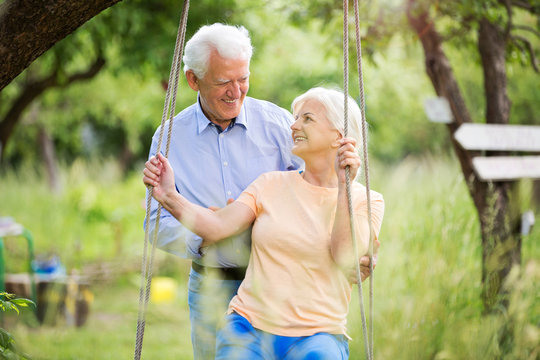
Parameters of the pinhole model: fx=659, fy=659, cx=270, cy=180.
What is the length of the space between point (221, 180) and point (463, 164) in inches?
94.6

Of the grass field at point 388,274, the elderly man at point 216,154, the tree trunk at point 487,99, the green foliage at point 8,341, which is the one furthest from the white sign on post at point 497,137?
the green foliage at point 8,341

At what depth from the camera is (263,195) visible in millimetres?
2451

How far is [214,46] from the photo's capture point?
2650 millimetres

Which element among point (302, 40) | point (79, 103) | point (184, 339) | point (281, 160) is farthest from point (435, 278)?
point (79, 103)

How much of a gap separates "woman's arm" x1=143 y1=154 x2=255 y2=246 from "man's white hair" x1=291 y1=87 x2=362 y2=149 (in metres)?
0.45

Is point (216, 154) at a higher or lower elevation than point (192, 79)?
lower

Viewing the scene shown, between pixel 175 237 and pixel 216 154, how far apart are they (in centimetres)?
39

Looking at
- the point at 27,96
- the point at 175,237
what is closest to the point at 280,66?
the point at 27,96

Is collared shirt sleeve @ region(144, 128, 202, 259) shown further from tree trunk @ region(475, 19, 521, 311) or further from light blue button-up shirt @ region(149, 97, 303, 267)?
tree trunk @ region(475, 19, 521, 311)

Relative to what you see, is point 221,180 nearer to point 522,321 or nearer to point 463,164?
point 522,321


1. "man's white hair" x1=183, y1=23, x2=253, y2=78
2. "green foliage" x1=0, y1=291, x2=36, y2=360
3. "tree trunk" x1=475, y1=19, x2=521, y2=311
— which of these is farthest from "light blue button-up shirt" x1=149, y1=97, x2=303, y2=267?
"tree trunk" x1=475, y1=19, x2=521, y2=311

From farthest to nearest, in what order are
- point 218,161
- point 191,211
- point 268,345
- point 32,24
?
point 218,161, point 191,211, point 268,345, point 32,24

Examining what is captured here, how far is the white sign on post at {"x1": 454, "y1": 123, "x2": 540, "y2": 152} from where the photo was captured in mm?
4246

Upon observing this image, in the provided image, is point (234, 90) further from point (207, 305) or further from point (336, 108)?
point (207, 305)
